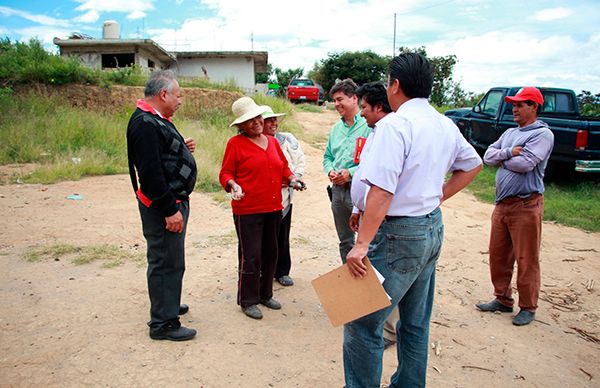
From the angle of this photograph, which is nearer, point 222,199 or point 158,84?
point 158,84

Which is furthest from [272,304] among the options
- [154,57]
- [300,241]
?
[154,57]

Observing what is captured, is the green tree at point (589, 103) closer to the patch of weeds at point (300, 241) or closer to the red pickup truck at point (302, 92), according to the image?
the patch of weeds at point (300, 241)

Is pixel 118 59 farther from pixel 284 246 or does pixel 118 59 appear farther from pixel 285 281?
pixel 285 281

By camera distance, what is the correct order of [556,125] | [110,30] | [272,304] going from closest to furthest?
[272,304] → [556,125] → [110,30]

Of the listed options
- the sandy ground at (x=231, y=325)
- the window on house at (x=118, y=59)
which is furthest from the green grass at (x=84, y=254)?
the window on house at (x=118, y=59)

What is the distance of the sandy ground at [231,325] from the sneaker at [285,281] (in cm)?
12

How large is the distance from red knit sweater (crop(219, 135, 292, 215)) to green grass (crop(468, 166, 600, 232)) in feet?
19.1

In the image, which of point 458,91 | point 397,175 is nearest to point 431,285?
point 397,175

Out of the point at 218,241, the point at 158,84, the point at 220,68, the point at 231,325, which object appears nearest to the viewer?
the point at 158,84

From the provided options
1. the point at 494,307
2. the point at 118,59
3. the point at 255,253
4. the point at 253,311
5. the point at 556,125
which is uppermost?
the point at 118,59

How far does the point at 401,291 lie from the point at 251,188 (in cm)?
181

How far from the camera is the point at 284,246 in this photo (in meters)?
4.57

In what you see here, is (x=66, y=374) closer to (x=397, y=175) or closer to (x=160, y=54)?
(x=397, y=175)

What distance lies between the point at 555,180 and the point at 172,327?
31.7 ft
